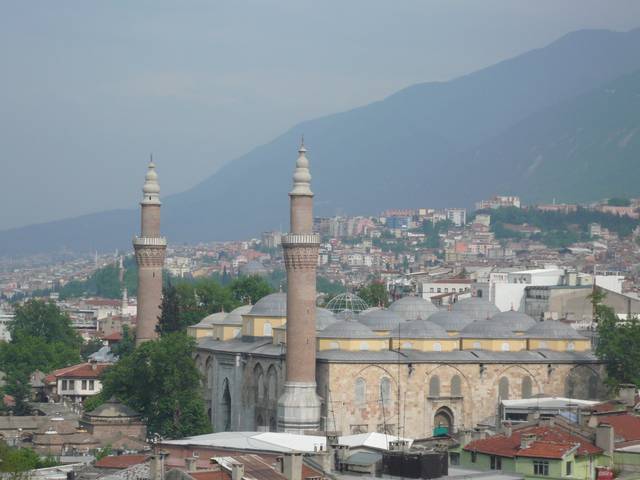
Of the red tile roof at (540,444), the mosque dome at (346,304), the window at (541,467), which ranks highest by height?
the mosque dome at (346,304)

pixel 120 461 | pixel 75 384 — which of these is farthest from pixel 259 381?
pixel 75 384

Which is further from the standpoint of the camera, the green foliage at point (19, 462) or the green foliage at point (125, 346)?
the green foliage at point (125, 346)

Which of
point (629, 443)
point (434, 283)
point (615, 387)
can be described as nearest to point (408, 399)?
point (615, 387)

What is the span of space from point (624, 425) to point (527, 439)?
4333mm

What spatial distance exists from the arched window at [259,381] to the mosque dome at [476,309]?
9.14m

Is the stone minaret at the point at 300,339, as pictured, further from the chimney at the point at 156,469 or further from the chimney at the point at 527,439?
the chimney at the point at 156,469

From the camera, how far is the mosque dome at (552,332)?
5684 centimetres

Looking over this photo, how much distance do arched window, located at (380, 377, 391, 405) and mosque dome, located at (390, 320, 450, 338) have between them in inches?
86.2

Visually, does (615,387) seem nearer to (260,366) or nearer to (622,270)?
(260,366)

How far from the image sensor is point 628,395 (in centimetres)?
4647

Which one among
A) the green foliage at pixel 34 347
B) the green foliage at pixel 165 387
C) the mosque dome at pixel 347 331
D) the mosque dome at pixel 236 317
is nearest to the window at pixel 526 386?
the mosque dome at pixel 347 331

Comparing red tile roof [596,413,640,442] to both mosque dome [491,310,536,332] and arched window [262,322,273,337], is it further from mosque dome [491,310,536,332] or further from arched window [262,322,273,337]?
arched window [262,322,273,337]

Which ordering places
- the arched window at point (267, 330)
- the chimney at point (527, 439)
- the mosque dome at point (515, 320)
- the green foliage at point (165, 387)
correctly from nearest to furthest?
1. the chimney at point (527, 439)
2. the green foliage at point (165, 387)
3. the mosque dome at point (515, 320)
4. the arched window at point (267, 330)

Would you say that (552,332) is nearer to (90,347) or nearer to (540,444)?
(540,444)
